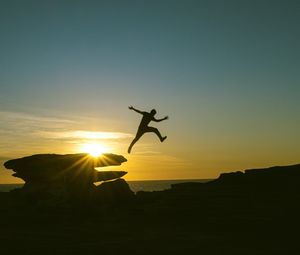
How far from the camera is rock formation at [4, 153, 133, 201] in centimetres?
3453

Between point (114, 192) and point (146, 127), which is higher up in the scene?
point (146, 127)

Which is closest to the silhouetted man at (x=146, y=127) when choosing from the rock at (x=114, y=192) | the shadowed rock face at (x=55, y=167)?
the rock at (x=114, y=192)

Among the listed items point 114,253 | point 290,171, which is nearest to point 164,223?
point 114,253

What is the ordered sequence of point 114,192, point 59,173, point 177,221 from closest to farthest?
point 177,221, point 114,192, point 59,173

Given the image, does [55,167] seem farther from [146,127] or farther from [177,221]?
[177,221]

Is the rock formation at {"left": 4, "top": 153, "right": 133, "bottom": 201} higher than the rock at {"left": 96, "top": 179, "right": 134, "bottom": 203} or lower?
higher

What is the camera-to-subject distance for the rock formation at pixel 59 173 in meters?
34.5

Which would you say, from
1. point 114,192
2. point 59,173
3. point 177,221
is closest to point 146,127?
point 177,221

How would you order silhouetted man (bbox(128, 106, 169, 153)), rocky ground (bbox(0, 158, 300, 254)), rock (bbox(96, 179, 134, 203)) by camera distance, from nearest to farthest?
rocky ground (bbox(0, 158, 300, 254)) < silhouetted man (bbox(128, 106, 169, 153)) < rock (bbox(96, 179, 134, 203))

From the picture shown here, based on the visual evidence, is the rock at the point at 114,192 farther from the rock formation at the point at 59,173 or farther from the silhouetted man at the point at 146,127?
the silhouetted man at the point at 146,127

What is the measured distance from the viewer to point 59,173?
36094 millimetres

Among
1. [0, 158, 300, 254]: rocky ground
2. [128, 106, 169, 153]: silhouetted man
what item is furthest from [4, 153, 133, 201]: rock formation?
[128, 106, 169, 153]: silhouetted man

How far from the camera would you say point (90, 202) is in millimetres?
31516

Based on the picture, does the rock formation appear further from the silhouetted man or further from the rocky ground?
the silhouetted man
